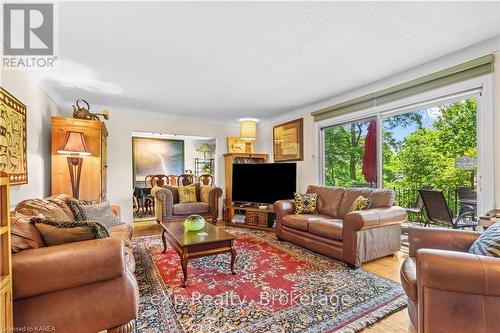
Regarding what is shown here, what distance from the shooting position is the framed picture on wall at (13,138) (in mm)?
1999

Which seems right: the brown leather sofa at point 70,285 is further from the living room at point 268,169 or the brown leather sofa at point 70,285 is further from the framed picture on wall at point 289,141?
the framed picture on wall at point 289,141

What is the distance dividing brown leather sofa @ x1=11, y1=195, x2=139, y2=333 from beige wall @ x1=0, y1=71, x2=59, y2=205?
1.37 meters

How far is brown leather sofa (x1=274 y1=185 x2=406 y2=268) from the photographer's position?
8.64 feet

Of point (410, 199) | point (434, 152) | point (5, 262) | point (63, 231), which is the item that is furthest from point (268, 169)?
point (5, 262)

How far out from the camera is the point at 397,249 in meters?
3.00

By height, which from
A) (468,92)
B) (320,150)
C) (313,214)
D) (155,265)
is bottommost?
(155,265)

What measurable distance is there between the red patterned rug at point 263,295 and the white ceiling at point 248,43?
2.29 meters

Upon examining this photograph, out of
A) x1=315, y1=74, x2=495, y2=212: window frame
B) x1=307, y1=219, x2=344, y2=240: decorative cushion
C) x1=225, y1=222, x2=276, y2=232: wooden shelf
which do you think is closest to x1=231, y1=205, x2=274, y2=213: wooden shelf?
x1=225, y1=222, x2=276, y2=232: wooden shelf

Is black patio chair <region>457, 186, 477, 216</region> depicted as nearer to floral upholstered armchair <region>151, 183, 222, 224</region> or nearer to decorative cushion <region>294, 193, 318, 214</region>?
decorative cushion <region>294, 193, 318, 214</region>

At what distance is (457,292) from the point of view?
119 centimetres

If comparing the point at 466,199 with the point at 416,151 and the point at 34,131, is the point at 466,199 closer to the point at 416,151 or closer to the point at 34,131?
the point at 416,151

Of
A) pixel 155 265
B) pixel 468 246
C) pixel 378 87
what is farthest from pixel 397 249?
pixel 155 265

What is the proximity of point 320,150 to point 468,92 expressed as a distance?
2.23 m

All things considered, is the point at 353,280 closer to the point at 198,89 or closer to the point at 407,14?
the point at 407,14
